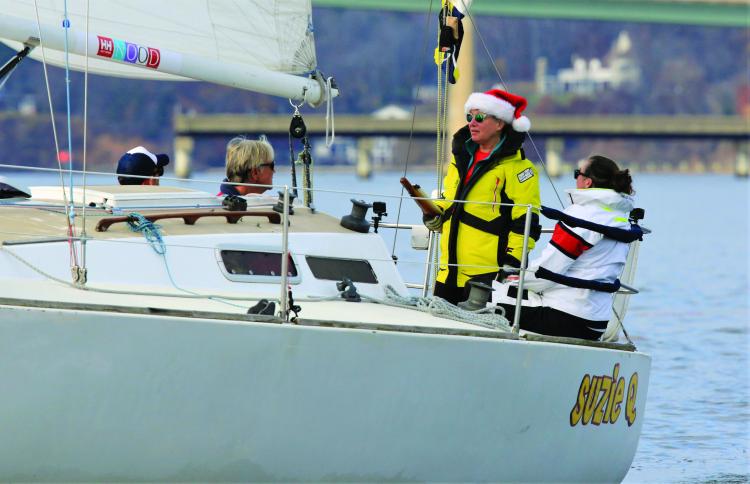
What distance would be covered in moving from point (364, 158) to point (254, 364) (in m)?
79.8

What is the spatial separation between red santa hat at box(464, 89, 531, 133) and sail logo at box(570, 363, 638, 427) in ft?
4.09

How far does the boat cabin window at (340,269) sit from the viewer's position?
290 inches

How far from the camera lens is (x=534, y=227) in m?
7.53

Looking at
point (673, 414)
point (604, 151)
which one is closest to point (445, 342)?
point (673, 414)

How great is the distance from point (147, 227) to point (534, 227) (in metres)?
1.84

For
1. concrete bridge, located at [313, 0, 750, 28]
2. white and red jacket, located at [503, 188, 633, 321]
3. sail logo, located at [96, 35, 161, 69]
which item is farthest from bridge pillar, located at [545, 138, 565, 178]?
white and red jacket, located at [503, 188, 633, 321]

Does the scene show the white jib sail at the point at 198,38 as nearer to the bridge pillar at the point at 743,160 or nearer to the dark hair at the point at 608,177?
the dark hair at the point at 608,177

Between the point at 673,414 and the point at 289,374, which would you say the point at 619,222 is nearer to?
the point at 289,374

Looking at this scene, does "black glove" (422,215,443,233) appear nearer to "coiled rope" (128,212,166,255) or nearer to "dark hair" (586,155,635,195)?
"dark hair" (586,155,635,195)

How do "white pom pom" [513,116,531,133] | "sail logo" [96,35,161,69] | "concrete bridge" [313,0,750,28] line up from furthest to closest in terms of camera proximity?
"concrete bridge" [313,0,750,28] < "sail logo" [96,35,161,69] < "white pom pom" [513,116,531,133]

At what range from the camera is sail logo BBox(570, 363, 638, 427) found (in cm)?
737

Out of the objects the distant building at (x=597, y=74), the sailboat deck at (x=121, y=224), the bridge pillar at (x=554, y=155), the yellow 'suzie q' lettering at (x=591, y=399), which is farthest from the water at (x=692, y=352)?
the distant building at (x=597, y=74)

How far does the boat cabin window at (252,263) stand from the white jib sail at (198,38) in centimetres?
144

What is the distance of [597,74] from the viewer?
16738 cm
